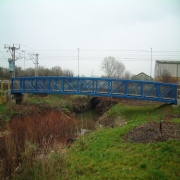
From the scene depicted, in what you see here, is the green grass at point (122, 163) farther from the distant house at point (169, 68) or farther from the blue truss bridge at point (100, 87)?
the distant house at point (169, 68)

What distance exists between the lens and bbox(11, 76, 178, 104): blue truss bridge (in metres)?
13.9

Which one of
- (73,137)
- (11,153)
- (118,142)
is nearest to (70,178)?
A: (11,153)

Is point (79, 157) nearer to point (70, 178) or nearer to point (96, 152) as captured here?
point (96, 152)

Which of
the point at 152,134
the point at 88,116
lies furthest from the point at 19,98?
the point at 152,134

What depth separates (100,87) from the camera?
16078 millimetres

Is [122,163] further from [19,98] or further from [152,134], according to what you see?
[19,98]

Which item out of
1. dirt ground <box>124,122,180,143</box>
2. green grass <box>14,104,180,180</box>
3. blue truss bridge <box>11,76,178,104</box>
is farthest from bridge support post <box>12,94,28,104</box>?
dirt ground <box>124,122,180,143</box>

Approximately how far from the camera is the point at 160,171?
3.98 metres

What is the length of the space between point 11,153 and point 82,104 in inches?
690

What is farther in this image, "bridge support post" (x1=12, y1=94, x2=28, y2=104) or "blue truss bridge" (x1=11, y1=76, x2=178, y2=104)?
"bridge support post" (x1=12, y1=94, x2=28, y2=104)

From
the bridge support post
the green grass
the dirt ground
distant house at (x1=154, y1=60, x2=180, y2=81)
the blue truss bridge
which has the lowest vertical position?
the green grass

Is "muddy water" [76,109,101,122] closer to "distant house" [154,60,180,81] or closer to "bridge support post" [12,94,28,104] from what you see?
"bridge support post" [12,94,28,104]

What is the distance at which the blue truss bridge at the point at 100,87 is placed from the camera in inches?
546

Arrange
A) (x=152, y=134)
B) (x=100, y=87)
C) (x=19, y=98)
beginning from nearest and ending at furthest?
(x=152, y=134)
(x=100, y=87)
(x=19, y=98)
